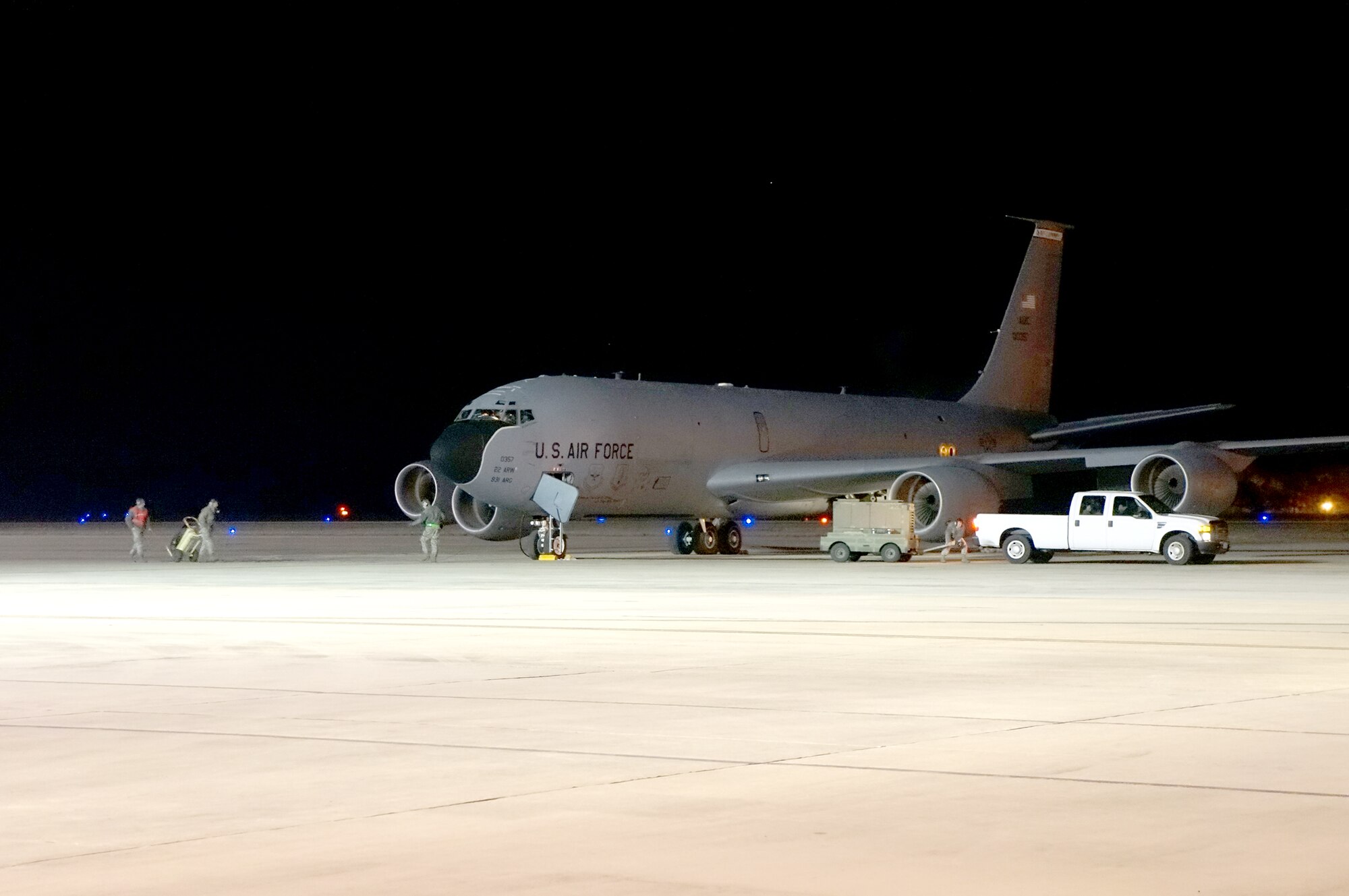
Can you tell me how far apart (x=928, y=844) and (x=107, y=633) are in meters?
11.6

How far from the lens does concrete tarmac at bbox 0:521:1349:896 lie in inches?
236

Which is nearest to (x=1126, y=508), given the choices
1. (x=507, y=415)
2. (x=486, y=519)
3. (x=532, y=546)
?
(x=532, y=546)

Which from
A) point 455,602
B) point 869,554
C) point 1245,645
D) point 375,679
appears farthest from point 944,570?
point 375,679

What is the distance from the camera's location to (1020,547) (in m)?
34.2

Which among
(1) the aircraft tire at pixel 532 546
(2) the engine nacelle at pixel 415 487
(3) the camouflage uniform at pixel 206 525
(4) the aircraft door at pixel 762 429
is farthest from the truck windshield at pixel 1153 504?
(3) the camouflage uniform at pixel 206 525

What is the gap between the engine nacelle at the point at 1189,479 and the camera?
119 ft

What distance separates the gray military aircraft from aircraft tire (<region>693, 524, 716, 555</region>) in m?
0.03

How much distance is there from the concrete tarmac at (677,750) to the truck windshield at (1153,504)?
44.2 feet

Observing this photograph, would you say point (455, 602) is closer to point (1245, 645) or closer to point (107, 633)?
point (107, 633)

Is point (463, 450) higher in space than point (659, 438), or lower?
lower

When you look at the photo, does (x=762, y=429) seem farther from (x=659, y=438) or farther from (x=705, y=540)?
(x=659, y=438)

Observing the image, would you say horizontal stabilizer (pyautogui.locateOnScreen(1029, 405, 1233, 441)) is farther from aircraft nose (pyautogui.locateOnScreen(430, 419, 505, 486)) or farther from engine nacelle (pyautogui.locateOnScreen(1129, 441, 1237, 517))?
aircraft nose (pyautogui.locateOnScreen(430, 419, 505, 486))

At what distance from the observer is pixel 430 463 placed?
38.9 m

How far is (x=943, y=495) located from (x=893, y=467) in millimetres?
2685
